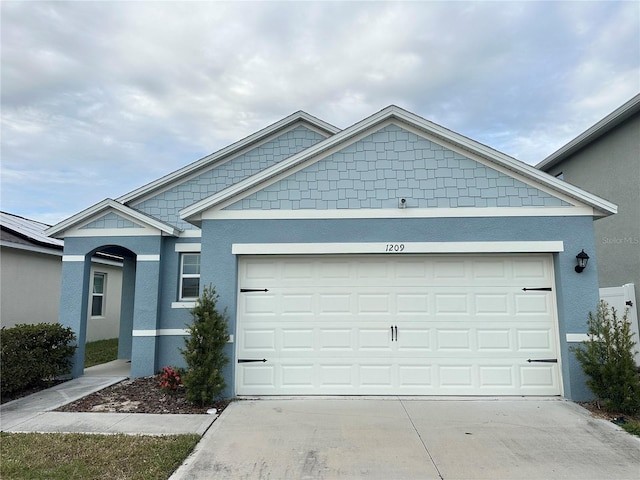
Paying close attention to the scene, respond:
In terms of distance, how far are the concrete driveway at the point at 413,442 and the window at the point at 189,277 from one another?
3940 millimetres

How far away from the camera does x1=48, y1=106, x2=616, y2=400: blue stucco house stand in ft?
23.2

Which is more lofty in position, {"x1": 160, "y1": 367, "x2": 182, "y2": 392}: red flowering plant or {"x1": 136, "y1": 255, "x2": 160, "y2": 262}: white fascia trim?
{"x1": 136, "y1": 255, "x2": 160, "y2": 262}: white fascia trim

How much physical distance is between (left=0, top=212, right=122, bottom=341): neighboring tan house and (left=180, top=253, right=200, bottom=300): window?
5956 millimetres

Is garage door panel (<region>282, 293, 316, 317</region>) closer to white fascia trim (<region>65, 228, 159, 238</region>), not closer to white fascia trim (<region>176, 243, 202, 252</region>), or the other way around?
white fascia trim (<region>176, 243, 202, 252</region>)

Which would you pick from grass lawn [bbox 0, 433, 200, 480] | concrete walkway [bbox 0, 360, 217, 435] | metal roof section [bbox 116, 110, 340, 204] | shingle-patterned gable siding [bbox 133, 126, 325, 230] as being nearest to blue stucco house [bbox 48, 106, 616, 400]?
concrete walkway [bbox 0, 360, 217, 435]

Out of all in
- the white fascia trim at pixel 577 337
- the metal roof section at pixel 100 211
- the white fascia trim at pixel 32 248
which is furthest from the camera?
the white fascia trim at pixel 32 248

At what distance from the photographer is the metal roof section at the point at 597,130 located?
9.85m

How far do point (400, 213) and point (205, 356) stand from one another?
411cm

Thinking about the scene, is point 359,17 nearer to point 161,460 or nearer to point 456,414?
point 456,414

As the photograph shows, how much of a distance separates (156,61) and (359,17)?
217 inches

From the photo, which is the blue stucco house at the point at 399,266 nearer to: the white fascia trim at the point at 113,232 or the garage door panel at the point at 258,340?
the garage door panel at the point at 258,340

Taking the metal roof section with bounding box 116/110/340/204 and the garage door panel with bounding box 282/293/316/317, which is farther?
the metal roof section with bounding box 116/110/340/204

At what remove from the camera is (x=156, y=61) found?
10.9 m

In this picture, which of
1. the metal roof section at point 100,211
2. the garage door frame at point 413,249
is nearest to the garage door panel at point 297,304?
the garage door frame at point 413,249
